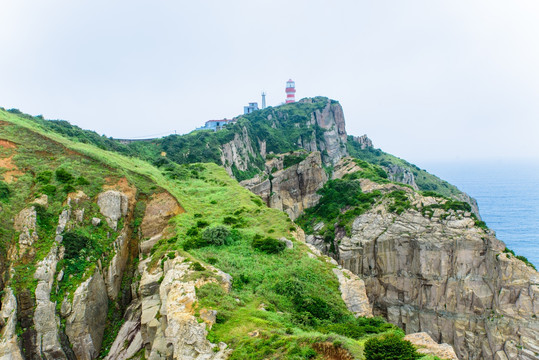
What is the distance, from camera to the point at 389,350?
40.2 ft

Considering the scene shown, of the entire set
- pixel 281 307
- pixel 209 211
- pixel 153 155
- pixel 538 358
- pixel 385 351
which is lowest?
pixel 538 358

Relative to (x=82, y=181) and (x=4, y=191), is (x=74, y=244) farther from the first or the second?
(x=4, y=191)

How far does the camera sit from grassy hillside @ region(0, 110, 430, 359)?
56.0ft

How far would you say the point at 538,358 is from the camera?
144ft

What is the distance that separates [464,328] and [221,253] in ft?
137

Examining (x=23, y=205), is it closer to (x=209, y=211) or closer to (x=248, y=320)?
(x=209, y=211)

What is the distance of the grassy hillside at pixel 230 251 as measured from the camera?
56.0ft

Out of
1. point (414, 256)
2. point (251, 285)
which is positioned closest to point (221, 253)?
point (251, 285)

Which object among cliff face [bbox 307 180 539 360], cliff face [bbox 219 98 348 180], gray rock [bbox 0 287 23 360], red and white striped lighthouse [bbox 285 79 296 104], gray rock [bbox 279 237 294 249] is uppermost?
red and white striped lighthouse [bbox 285 79 296 104]

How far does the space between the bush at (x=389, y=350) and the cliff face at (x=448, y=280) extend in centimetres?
4416

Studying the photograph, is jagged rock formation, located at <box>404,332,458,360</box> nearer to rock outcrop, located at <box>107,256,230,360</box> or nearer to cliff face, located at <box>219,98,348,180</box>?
rock outcrop, located at <box>107,256,230,360</box>

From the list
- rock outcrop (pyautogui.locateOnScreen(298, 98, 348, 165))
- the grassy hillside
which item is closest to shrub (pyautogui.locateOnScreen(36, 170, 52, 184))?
the grassy hillside

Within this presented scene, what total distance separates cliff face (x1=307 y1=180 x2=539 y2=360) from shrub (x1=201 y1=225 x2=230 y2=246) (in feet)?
103

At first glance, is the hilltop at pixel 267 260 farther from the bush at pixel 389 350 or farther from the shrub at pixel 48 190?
the bush at pixel 389 350
